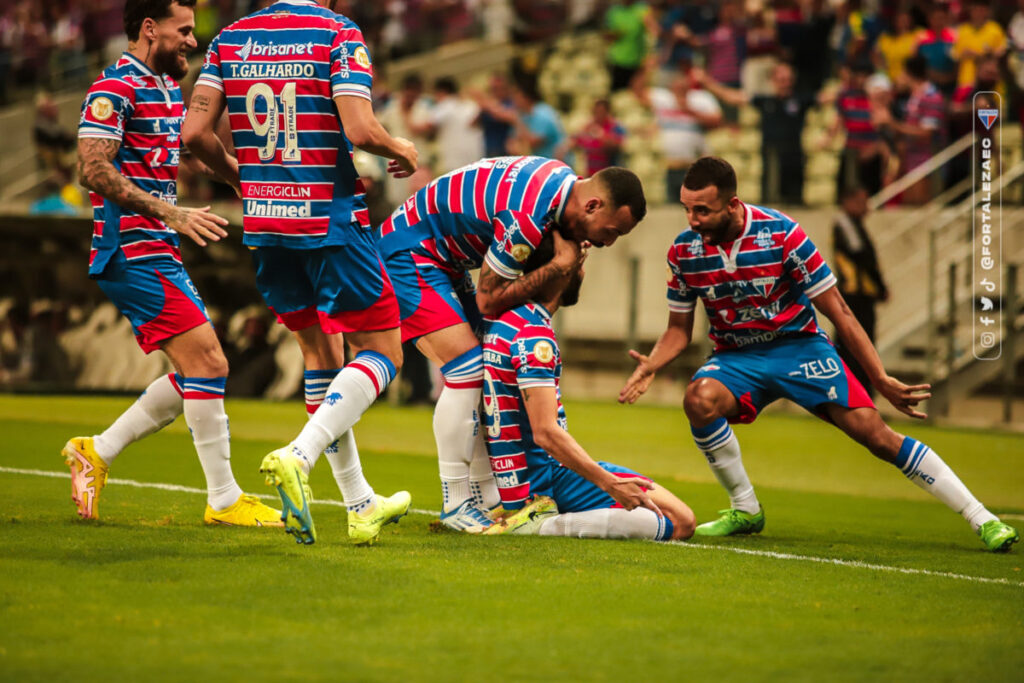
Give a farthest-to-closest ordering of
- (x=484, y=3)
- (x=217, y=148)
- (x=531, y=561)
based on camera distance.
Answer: (x=484, y=3), (x=217, y=148), (x=531, y=561)

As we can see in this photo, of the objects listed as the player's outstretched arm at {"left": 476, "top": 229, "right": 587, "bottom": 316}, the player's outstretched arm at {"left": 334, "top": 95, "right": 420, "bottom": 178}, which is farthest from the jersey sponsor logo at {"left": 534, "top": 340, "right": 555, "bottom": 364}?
the player's outstretched arm at {"left": 334, "top": 95, "right": 420, "bottom": 178}

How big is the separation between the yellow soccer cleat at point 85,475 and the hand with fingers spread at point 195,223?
1.23m

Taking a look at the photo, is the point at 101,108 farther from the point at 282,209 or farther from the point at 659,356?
the point at 659,356

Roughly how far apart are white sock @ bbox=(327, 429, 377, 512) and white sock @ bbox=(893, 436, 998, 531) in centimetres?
261

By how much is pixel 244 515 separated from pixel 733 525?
238 centimetres

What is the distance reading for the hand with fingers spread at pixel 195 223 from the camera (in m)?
5.34

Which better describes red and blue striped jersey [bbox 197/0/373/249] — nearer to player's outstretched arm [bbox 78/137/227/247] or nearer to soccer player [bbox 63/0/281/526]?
player's outstretched arm [bbox 78/137/227/247]

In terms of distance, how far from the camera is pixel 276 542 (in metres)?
5.43

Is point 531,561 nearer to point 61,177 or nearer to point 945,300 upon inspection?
point 945,300

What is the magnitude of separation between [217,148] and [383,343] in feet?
3.60

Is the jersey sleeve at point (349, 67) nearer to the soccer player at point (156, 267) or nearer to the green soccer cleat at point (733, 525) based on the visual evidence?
the soccer player at point (156, 267)

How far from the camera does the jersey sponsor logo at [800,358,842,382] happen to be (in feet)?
21.0

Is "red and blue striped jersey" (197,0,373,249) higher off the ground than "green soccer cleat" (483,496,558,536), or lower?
higher

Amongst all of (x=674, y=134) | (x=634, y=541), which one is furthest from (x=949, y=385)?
(x=634, y=541)
